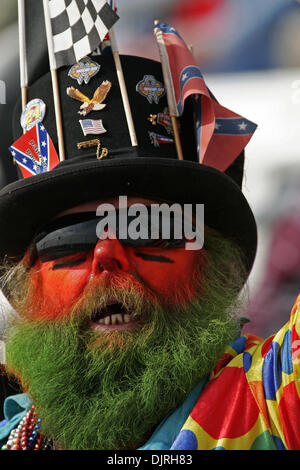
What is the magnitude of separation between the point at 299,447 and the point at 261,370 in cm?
24

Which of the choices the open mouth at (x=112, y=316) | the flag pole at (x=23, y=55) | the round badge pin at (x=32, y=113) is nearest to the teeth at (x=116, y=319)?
the open mouth at (x=112, y=316)

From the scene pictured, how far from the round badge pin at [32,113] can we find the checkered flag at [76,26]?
149 mm

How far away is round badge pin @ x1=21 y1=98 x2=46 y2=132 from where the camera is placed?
2084mm

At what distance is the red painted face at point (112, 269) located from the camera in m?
1.84

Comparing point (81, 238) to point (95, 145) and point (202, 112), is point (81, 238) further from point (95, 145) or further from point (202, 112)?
point (202, 112)

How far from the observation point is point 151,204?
1.95m

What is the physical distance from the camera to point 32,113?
2117mm

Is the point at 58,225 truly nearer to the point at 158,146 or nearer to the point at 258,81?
the point at 158,146

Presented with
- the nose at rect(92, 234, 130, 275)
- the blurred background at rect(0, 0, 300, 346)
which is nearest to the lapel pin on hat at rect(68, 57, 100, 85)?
the nose at rect(92, 234, 130, 275)

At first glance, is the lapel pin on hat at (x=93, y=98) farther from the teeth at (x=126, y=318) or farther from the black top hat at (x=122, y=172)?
the teeth at (x=126, y=318)

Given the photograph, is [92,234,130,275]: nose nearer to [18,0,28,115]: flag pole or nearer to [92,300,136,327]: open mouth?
[92,300,136,327]: open mouth

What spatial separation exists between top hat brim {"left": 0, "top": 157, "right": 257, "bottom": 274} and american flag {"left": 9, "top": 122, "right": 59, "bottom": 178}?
0.08 metres

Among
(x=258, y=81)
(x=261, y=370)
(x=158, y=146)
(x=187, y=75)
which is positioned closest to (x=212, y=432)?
(x=261, y=370)

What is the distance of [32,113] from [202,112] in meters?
0.62
